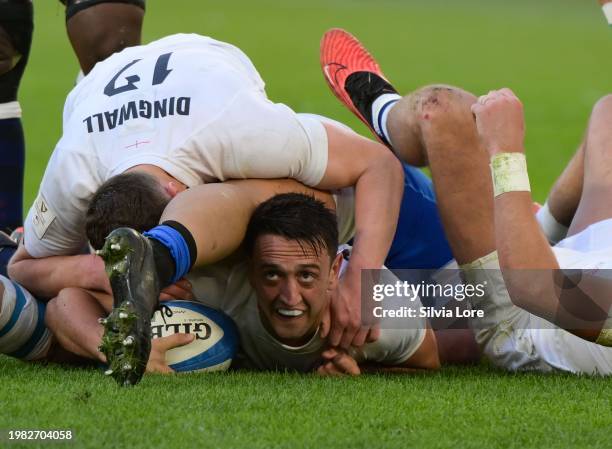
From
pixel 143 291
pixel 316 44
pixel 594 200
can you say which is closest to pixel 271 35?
pixel 316 44

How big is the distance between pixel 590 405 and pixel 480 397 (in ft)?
1.08

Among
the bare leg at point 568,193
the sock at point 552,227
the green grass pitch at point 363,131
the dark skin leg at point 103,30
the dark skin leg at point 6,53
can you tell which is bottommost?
the green grass pitch at point 363,131

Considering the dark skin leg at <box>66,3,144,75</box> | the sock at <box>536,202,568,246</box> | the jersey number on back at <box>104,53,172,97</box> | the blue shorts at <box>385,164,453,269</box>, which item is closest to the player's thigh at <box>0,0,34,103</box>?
the dark skin leg at <box>66,3,144,75</box>

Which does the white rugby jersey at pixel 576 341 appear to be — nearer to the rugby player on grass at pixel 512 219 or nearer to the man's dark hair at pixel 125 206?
the rugby player on grass at pixel 512 219

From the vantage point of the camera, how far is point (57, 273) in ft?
15.9

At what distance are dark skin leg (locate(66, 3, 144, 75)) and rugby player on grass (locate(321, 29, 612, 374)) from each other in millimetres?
1293

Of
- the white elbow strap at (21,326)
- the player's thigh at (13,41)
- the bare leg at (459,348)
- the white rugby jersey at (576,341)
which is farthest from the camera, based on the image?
the player's thigh at (13,41)

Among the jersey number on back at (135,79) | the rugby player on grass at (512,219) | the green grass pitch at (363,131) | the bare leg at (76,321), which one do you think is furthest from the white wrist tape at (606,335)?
the jersey number on back at (135,79)

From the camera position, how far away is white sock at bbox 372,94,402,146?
18.2 ft

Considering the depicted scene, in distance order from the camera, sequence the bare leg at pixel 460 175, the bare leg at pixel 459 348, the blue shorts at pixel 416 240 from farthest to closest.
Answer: the blue shorts at pixel 416 240 → the bare leg at pixel 459 348 → the bare leg at pixel 460 175

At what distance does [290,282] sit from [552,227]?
1.94 meters

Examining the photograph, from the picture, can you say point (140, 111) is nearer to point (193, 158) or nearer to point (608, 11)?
point (193, 158)

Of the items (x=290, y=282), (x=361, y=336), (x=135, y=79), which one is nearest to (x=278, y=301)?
(x=290, y=282)

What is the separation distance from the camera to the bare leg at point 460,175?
481 cm
